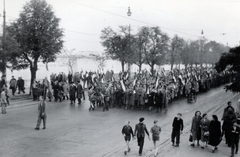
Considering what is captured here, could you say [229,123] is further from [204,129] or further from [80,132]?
[80,132]

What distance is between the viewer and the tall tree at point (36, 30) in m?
28.5

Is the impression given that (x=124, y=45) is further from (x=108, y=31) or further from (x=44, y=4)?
(x=44, y=4)

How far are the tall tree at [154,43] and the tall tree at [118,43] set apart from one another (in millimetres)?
4815

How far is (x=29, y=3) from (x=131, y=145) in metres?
20.9

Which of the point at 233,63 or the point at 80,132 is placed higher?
the point at 233,63

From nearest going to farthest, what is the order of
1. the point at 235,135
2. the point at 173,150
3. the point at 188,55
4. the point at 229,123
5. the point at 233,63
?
the point at 235,135, the point at 173,150, the point at 229,123, the point at 233,63, the point at 188,55

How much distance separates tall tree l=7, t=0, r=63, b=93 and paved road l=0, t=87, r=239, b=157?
8019 mm

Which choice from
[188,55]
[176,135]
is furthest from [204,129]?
[188,55]

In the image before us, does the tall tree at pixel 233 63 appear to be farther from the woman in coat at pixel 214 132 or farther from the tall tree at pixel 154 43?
the tall tree at pixel 154 43

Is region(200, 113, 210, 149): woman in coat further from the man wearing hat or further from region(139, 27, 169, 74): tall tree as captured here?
region(139, 27, 169, 74): tall tree

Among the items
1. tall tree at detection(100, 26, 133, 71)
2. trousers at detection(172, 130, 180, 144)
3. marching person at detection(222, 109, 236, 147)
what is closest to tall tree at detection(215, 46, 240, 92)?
marching person at detection(222, 109, 236, 147)

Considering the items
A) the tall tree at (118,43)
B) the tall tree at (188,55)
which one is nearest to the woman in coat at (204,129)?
the tall tree at (118,43)

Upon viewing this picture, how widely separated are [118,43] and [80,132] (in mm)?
31015

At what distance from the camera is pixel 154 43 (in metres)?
50.6
